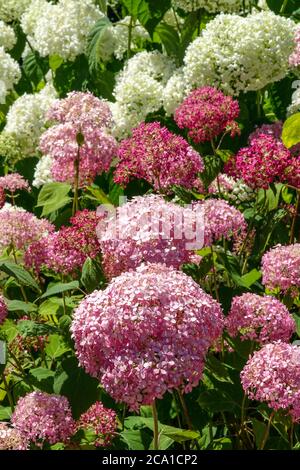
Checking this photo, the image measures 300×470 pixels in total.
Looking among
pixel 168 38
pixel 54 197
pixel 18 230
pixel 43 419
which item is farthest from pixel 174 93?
pixel 43 419

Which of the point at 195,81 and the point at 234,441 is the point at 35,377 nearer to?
the point at 234,441

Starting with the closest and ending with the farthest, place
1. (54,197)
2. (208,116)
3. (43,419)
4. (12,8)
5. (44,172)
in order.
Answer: (43,419) < (208,116) < (54,197) < (44,172) < (12,8)

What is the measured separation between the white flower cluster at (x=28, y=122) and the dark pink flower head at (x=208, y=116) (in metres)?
1.20

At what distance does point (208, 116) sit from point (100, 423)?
1041 millimetres

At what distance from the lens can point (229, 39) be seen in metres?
3.75

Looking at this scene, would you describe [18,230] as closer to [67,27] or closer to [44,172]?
[44,172]

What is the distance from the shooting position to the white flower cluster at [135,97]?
3803mm

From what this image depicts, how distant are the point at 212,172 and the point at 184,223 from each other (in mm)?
737

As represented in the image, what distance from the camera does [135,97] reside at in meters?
3.84

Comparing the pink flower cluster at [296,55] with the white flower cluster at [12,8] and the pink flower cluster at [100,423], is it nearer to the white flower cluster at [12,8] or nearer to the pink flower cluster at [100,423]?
the pink flower cluster at [100,423]

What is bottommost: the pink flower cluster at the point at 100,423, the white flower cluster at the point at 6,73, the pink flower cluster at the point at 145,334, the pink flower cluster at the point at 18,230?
the pink flower cluster at the point at 100,423

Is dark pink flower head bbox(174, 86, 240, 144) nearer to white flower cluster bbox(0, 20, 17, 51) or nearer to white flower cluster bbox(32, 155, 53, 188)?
white flower cluster bbox(32, 155, 53, 188)

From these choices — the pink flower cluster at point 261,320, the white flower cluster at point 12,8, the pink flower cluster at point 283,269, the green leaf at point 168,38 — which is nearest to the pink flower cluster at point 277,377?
the pink flower cluster at point 261,320
